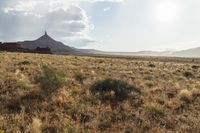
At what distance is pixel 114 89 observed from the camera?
14.4 meters

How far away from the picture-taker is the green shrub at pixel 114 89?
538 inches

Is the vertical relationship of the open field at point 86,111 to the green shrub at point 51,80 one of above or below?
below

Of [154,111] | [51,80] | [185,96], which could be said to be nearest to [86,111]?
[154,111]

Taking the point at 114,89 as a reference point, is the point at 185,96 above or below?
below

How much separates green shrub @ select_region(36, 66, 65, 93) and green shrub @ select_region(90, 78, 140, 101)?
62.4 inches

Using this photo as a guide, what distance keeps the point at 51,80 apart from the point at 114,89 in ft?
9.59

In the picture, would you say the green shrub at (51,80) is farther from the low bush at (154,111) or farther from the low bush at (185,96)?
the low bush at (185,96)

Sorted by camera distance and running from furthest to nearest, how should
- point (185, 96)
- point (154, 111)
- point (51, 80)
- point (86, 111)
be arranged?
point (185, 96) < point (51, 80) < point (154, 111) < point (86, 111)

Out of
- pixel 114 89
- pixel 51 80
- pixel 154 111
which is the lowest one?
pixel 154 111

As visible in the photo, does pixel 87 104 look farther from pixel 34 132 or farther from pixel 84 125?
pixel 34 132

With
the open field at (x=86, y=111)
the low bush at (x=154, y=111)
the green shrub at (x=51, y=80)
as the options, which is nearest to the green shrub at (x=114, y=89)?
the open field at (x=86, y=111)

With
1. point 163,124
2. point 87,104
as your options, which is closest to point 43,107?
point 87,104

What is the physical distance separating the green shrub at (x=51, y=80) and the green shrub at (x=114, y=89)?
5.20 feet

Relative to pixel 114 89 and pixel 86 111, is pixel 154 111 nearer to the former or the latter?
pixel 86 111
